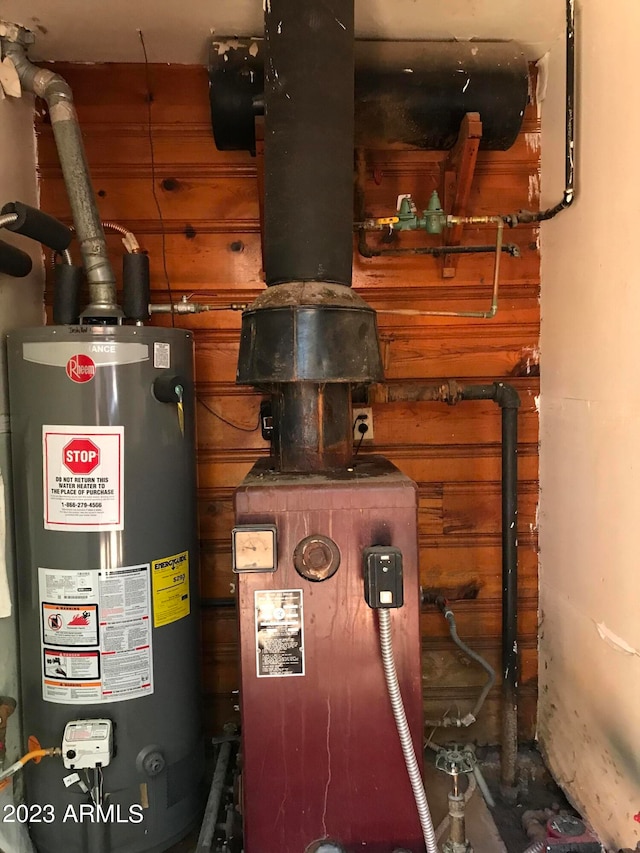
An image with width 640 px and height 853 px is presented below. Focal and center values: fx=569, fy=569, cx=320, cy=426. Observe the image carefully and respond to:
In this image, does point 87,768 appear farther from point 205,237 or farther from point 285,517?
point 205,237

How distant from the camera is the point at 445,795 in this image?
1584 mm

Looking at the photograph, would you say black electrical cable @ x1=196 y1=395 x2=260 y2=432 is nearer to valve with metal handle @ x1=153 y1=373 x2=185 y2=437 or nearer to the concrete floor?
valve with metal handle @ x1=153 y1=373 x2=185 y2=437

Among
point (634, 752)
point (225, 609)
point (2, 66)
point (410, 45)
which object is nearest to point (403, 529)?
point (634, 752)

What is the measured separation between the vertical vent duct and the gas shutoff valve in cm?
28

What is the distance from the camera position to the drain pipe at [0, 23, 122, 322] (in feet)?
5.14

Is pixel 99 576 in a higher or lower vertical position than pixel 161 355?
lower

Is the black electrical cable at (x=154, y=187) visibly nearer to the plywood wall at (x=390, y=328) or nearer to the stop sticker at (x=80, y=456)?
the plywood wall at (x=390, y=328)

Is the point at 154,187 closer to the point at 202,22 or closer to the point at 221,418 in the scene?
the point at 202,22

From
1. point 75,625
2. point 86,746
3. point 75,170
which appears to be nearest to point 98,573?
point 75,625

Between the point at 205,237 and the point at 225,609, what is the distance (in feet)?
3.96

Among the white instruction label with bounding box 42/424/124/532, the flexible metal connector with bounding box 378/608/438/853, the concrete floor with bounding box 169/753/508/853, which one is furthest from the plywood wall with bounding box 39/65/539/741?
the flexible metal connector with bounding box 378/608/438/853

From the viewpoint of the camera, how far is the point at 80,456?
138 centimetres

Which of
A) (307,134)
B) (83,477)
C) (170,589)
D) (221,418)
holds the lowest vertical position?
(170,589)

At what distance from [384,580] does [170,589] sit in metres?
0.65
